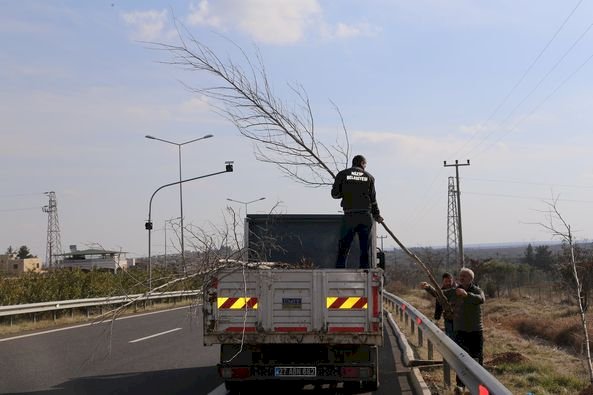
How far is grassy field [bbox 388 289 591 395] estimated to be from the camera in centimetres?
991

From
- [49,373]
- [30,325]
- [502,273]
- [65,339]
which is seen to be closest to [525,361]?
[49,373]

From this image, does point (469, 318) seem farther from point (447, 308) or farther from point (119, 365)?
point (119, 365)

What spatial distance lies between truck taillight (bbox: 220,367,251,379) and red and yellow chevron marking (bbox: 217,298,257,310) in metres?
0.79

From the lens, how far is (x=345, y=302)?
755 centimetres

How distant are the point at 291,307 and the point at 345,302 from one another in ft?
2.03

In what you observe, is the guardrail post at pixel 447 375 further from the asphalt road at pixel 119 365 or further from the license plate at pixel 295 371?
the license plate at pixel 295 371

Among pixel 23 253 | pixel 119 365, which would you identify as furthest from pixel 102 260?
pixel 23 253

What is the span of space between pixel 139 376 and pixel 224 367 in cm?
304

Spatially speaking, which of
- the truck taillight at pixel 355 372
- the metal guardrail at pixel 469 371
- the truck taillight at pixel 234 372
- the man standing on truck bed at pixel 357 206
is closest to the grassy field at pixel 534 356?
the metal guardrail at pixel 469 371

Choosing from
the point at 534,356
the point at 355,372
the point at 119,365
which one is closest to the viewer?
the point at 355,372

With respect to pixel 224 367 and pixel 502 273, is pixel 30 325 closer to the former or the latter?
pixel 224 367

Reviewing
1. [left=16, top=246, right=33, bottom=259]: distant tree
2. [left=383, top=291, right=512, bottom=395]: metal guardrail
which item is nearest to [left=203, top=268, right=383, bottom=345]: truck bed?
[left=383, top=291, right=512, bottom=395]: metal guardrail

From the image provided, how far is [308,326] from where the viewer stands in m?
7.58

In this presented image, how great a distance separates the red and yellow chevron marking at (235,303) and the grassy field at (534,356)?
9.03 ft
